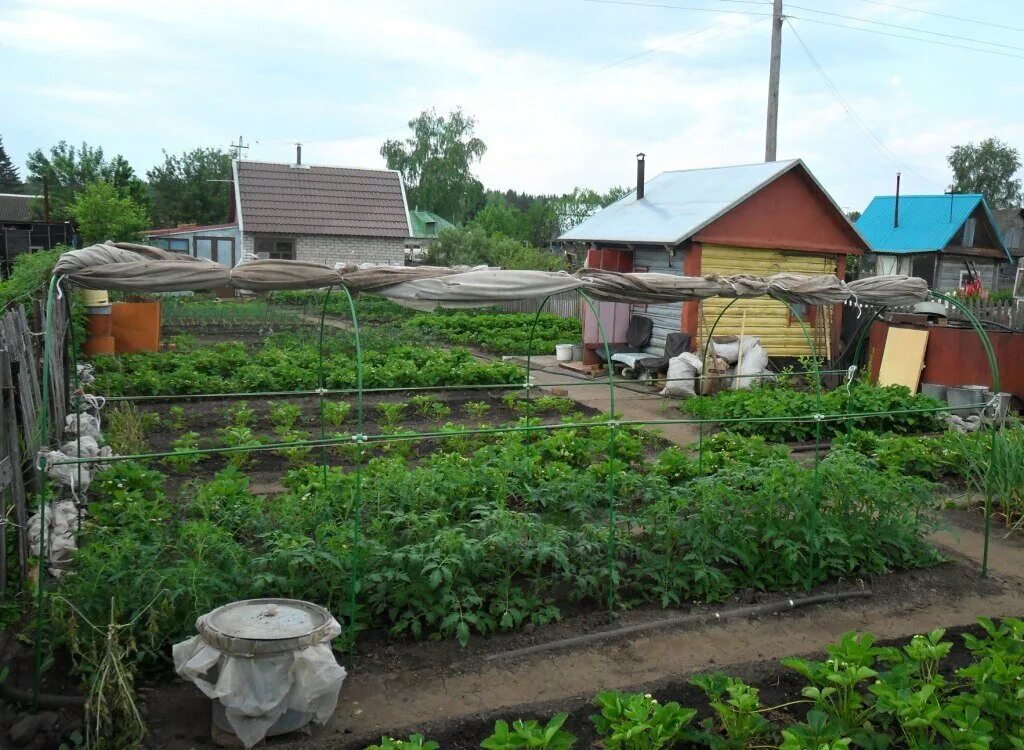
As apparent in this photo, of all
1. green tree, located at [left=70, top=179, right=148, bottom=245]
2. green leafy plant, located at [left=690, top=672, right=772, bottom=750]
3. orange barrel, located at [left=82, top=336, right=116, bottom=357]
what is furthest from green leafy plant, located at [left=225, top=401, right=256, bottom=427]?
green tree, located at [left=70, top=179, right=148, bottom=245]

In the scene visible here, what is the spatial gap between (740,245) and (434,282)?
10.1 meters

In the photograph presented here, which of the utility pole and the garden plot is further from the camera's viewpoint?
the utility pole

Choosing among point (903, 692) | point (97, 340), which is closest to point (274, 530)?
point (903, 692)

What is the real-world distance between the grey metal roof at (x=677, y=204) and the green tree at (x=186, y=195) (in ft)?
118

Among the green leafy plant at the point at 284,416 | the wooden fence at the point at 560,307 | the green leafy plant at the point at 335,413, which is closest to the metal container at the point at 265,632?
the green leafy plant at the point at 284,416

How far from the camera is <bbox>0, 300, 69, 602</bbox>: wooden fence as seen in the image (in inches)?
177

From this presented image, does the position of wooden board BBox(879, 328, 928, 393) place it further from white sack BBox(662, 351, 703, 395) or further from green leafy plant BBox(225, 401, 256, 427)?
green leafy plant BBox(225, 401, 256, 427)

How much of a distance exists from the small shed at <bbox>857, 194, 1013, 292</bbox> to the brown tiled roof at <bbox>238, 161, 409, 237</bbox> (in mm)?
16911

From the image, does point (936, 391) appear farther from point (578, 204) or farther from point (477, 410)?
point (578, 204)

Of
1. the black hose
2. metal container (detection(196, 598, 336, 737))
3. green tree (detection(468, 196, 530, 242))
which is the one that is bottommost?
the black hose

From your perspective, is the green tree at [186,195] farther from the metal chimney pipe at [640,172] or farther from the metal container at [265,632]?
the metal container at [265,632]

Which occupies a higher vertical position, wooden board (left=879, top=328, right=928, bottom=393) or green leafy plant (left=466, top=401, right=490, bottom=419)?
wooden board (left=879, top=328, right=928, bottom=393)

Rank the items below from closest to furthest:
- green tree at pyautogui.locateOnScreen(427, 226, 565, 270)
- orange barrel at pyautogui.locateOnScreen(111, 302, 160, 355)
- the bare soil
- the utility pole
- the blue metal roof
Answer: the bare soil
orange barrel at pyautogui.locateOnScreen(111, 302, 160, 355)
the utility pole
the blue metal roof
green tree at pyautogui.locateOnScreen(427, 226, 565, 270)

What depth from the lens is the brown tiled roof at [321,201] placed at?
2816 centimetres
